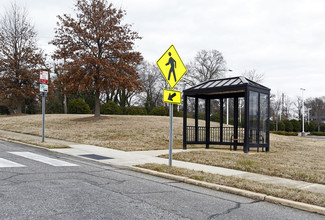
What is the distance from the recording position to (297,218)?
4633 millimetres

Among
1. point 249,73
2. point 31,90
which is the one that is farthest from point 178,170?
point 249,73

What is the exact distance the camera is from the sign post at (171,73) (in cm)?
843

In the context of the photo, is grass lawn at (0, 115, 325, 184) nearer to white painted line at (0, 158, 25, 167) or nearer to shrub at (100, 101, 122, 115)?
white painted line at (0, 158, 25, 167)

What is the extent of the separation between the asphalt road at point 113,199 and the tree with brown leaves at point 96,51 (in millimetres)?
18367

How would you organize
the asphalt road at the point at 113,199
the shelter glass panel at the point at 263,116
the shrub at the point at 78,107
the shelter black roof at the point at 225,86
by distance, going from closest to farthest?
the asphalt road at the point at 113,199
the shelter black roof at the point at 225,86
the shelter glass panel at the point at 263,116
the shrub at the point at 78,107

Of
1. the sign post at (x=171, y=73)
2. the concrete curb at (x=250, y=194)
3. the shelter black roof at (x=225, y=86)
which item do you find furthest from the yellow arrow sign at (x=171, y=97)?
the shelter black roof at (x=225, y=86)

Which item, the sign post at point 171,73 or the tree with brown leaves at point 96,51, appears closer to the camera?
the sign post at point 171,73

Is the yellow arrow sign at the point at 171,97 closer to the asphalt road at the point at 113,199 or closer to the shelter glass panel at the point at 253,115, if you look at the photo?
the asphalt road at the point at 113,199

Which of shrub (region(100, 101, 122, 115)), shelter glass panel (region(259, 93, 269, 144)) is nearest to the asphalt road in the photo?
shelter glass panel (region(259, 93, 269, 144))

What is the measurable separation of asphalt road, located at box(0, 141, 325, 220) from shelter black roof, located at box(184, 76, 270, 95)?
717 centimetres

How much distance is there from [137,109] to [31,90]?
560 inches

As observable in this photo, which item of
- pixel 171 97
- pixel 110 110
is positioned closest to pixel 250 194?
pixel 171 97

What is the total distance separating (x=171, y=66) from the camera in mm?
8664

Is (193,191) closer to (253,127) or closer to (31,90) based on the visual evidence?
(253,127)
